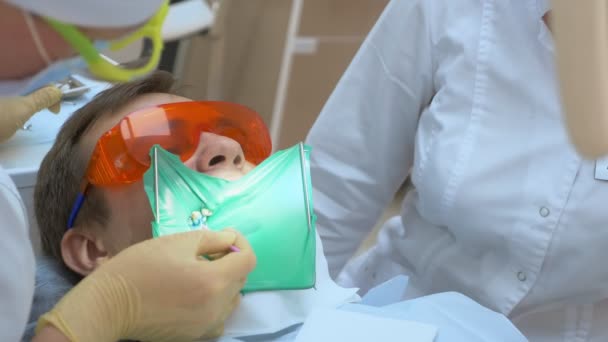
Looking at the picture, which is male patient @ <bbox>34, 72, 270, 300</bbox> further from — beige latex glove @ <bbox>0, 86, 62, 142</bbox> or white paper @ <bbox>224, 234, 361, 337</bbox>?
white paper @ <bbox>224, 234, 361, 337</bbox>

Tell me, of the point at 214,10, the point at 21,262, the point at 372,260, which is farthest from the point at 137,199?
the point at 214,10

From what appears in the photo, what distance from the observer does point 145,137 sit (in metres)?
1.25

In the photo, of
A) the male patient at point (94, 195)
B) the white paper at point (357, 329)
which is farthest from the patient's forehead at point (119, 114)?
the white paper at point (357, 329)

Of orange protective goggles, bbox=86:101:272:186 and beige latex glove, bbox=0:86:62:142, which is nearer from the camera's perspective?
orange protective goggles, bbox=86:101:272:186

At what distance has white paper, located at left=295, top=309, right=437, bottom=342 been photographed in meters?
1.12

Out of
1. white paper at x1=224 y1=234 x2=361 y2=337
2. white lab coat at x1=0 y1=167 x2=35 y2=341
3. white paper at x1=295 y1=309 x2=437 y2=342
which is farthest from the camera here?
white paper at x1=224 y1=234 x2=361 y2=337

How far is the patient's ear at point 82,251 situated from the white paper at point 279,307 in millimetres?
251

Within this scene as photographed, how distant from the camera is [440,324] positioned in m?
1.22

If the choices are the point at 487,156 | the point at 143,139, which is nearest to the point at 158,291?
the point at 143,139

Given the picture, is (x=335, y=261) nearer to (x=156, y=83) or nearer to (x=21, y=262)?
(x=156, y=83)

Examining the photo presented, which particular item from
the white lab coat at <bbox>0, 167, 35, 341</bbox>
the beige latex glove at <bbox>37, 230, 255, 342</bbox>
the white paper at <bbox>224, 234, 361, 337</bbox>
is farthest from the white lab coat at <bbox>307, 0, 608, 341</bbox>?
the white lab coat at <bbox>0, 167, 35, 341</bbox>

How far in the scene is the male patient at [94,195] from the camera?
129cm

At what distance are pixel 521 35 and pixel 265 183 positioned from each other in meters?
0.50

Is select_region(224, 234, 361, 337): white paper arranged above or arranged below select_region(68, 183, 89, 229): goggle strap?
below
